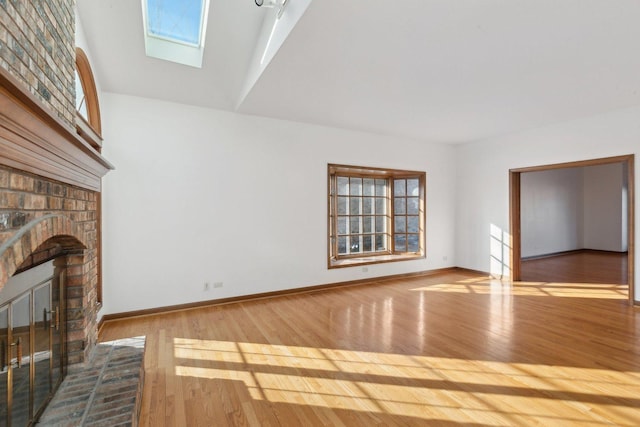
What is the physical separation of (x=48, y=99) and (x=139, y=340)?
1.76 meters

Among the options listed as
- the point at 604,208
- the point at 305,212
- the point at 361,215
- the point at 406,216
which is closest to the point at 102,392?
the point at 305,212

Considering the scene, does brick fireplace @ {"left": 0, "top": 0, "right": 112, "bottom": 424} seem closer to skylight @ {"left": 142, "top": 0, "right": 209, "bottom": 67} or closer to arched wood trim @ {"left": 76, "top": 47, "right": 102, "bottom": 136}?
arched wood trim @ {"left": 76, "top": 47, "right": 102, "bottom": 136}

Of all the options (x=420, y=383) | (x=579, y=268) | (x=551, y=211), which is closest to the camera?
(x=420, y=383)

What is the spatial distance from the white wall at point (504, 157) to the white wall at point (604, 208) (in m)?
4.64

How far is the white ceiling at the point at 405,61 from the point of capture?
6.68 feet

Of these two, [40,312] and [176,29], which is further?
[176,29]

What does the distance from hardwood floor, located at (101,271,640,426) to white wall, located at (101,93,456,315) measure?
1.37 ft

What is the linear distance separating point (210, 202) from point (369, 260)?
2.87 m

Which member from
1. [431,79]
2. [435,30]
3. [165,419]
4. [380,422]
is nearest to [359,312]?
[380,422]

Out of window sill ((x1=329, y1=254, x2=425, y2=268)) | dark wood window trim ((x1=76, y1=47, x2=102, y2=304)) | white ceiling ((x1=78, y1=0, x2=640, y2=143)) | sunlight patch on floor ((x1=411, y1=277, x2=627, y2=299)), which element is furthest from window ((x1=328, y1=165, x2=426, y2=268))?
dark wood window trim ((x1=76, y1=47, x2=102, y2=304))

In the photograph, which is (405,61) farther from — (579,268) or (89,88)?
(579,268)

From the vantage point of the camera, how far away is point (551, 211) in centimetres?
734

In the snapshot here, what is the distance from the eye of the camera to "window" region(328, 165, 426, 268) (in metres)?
5.04

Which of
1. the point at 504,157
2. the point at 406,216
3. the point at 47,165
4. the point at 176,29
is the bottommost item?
the point at 406,216
